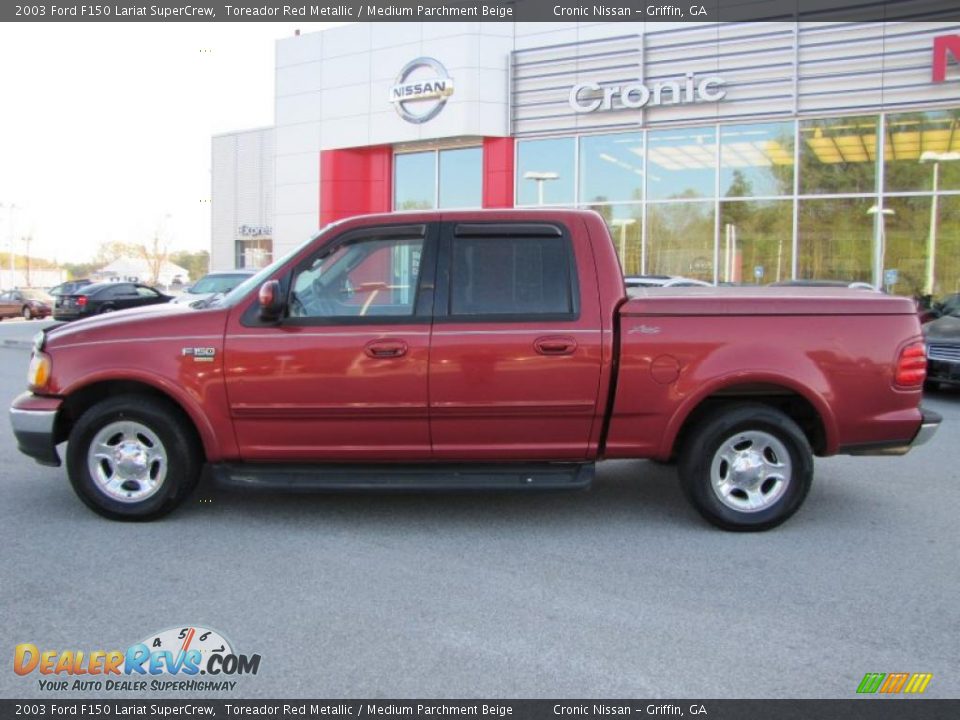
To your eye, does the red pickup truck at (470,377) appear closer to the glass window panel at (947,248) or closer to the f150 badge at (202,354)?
the f150 badge at (202,354)

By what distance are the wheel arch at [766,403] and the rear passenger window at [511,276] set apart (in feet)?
3.14

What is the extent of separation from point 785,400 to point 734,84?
15.3m

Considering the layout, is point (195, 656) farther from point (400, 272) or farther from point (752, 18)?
point (752, 18)

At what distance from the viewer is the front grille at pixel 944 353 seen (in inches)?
428

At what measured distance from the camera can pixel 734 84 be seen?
61.8 ft

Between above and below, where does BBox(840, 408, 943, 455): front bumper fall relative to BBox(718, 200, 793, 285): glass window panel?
below

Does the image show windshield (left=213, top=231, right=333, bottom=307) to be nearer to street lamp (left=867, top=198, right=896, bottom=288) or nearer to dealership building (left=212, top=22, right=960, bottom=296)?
dealership building (left=212, top=22, right=960, bottom=296)

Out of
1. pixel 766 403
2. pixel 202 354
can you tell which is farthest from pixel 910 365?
pixel 202 354

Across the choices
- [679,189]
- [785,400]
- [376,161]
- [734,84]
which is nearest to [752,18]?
[734,84]

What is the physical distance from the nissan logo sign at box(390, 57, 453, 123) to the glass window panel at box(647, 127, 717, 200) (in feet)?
17.9

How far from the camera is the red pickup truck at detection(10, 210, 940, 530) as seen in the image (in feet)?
16.5

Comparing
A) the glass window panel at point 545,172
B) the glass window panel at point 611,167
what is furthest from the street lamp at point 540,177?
the glass window panel at point 611,167

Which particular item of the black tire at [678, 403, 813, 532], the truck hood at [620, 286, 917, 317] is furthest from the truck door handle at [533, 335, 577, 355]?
the black tire at [678, 403, 813, 532]

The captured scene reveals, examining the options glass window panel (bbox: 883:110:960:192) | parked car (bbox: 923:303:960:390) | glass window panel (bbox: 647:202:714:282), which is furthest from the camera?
glass window panel (bbox: 647:202:714:282)
